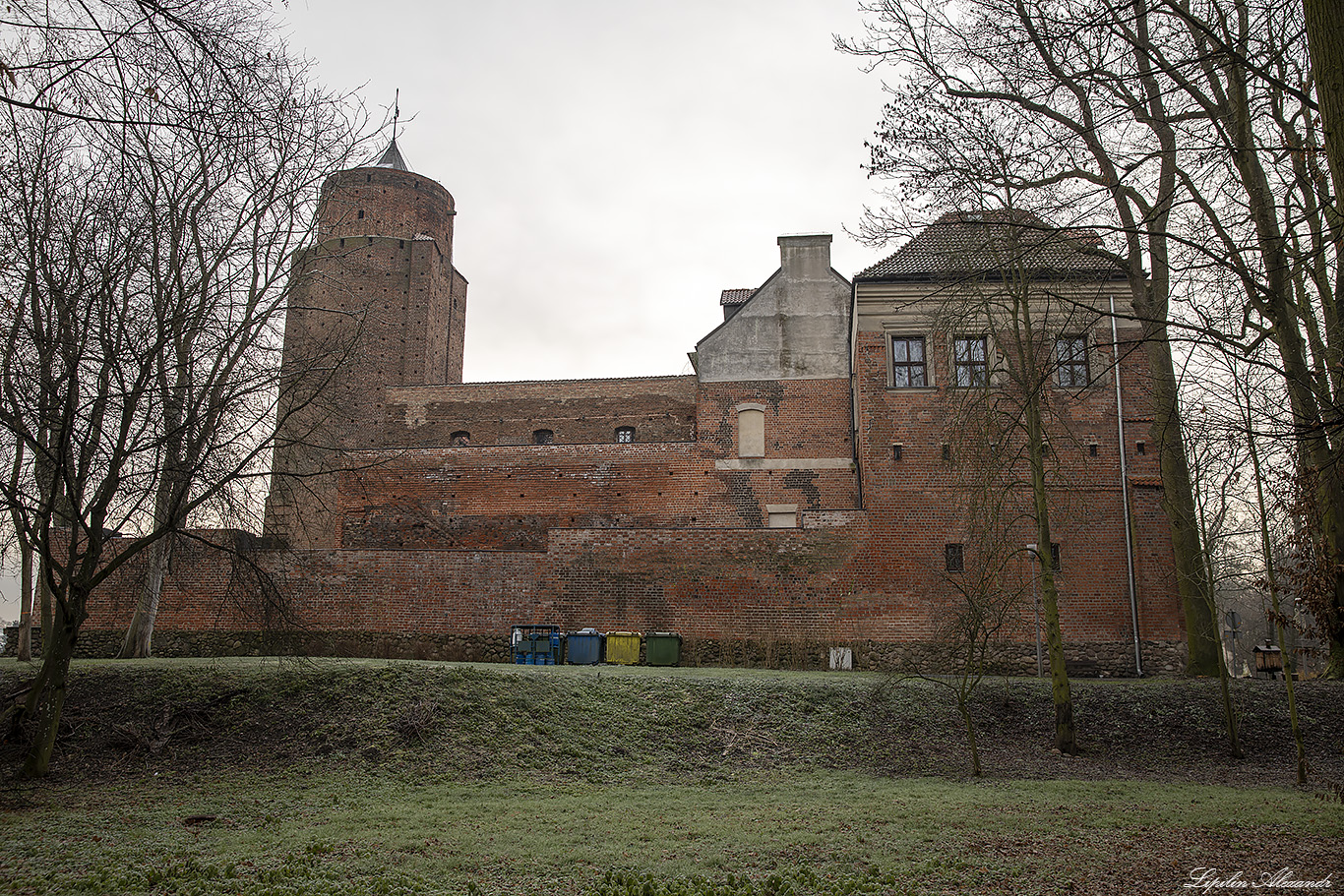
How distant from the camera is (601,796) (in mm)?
9227

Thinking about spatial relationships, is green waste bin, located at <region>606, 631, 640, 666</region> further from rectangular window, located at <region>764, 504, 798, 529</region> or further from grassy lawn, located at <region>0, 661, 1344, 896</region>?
rectangular window, located at <region>764, 504, 798, 529</region>

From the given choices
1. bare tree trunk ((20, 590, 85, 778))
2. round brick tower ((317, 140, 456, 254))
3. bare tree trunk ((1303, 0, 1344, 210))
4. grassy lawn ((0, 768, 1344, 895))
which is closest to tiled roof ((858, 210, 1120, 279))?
bare tree trunk ((1303, 0, 1344, 210))

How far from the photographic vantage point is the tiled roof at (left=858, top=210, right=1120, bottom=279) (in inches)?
279

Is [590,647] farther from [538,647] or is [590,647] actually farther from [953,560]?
[953,560]

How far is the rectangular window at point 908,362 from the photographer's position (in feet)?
68.8

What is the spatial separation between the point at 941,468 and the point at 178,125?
17.4 meters

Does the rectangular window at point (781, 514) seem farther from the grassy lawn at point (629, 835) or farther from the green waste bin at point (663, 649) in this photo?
the grassy lawn at point (629, 835)

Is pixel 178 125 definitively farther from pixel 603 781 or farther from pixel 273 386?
pixel 603 781

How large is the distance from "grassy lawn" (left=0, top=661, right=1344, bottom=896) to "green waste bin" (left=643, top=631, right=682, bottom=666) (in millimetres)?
3776

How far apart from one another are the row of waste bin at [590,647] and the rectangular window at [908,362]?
26.5 ft

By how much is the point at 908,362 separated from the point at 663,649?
885 centimetres

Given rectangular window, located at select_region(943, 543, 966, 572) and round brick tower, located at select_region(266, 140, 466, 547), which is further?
round brick tower, located at select_region(266, 140, 466, 547)

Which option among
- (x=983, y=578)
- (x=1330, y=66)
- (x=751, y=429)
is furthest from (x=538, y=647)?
(x=1330, y=66)

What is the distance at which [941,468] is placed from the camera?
19.7 m
